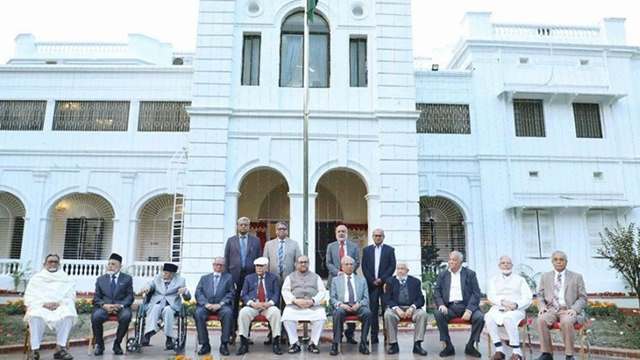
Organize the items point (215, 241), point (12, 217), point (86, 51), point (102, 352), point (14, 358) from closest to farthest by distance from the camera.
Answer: point (14, 358) < point (102, 352) < point (215, 241) < point (12, 217) < point (86, 51)

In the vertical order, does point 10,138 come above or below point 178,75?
below

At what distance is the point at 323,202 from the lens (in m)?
17.5

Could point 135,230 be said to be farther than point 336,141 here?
Yes

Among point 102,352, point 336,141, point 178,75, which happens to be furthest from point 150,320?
point 178,75

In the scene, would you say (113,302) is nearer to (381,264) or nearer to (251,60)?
A: (381,264)

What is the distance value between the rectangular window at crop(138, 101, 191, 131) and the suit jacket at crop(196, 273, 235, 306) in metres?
10.6

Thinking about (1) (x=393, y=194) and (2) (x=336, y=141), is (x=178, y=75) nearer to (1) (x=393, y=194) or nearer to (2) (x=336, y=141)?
(2) (x=336, y=141)

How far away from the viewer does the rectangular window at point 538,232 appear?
16922 millimetres

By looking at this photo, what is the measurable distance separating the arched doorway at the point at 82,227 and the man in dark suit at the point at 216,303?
11663mm

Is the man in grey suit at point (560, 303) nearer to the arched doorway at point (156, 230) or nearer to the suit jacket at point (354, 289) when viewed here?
the suit jacket at point (354, 289)

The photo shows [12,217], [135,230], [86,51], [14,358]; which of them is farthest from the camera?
[86,51]

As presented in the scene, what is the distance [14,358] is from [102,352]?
1092mm

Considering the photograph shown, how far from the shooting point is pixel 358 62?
13.7 meters

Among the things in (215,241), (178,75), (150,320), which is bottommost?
(150,320)
